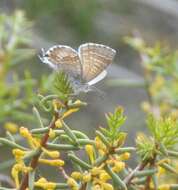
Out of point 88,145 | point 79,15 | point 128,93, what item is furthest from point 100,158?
point 128,93

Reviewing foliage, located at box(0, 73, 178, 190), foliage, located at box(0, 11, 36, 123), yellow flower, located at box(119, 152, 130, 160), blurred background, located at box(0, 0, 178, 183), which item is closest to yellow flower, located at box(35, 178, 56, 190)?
foliage, located at box(0, 73, 178, 190)

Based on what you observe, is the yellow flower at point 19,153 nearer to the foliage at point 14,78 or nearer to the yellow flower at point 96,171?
the yellow flower at point 96,171

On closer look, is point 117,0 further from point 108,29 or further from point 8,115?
point 8,115

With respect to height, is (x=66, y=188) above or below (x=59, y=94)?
below

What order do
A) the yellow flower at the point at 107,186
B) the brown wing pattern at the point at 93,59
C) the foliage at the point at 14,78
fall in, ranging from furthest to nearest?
the foliage at the point at 14,78 → the brown wing pattern at the point at 93,59 → the yellow flower at the point at 107,186

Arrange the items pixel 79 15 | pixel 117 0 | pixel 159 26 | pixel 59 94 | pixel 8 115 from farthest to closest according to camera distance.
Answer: pixel 159 26
pixel 117 0
pixel 79 15
pixel 8 115
pixel 59 94

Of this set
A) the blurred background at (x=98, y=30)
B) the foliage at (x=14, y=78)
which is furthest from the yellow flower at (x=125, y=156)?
the blurred background at (x=98, y=30)

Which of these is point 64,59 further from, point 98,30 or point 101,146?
point 98,30
